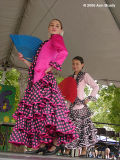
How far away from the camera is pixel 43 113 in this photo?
100 inches

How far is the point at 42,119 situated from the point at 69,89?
3.41 feet

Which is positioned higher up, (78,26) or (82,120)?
(78,26)

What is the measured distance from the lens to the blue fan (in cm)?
302

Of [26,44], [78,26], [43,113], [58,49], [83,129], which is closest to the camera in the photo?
[43,113]

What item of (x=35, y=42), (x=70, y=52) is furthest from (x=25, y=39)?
(x=70, y=52)

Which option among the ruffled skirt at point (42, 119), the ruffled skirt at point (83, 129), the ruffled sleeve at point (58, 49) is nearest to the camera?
the ruffled skirt at point (42, 119)

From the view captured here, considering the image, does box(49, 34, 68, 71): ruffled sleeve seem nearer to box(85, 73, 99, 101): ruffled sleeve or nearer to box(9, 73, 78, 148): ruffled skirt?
box(9, 73, 78, 148): ruffled skirt

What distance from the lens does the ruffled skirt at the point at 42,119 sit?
101 inches

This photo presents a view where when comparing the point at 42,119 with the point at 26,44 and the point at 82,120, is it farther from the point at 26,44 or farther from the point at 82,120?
the point at 82,120

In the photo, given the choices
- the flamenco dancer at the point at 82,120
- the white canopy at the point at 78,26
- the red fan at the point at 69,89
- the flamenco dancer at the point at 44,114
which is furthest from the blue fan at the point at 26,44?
the white canopy at the point at 78,26

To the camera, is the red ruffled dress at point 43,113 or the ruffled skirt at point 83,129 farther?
the ruffled skirt at point 83,129

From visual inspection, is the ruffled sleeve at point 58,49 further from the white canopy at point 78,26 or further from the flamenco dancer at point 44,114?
the white canopy at point 78,26

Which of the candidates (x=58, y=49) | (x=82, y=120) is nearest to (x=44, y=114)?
(x=58, y=49)

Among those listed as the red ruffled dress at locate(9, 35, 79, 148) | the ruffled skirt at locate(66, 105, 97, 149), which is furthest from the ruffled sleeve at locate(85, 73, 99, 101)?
the red ruffled dress at locate(9, 35, 79, 148)
